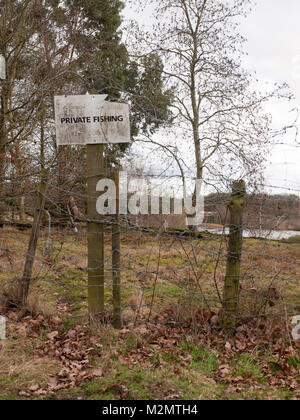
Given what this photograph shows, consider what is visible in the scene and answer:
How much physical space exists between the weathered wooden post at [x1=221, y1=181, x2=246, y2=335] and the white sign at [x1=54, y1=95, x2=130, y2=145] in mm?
1376

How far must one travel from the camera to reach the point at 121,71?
51.0 ft

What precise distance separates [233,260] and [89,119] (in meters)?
2.22

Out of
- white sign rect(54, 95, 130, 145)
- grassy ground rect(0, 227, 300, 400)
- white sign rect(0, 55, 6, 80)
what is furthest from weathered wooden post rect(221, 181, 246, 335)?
white sign rect(0, 55, 6, 80)

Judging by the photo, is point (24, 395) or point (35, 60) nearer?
point (24, 395)

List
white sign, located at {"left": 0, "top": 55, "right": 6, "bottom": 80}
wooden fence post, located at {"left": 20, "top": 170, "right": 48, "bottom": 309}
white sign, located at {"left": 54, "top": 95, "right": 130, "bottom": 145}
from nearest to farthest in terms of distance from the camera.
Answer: white sign, located at {"left": 54, "top": 95, "right": 130, "bottom": 145} < wooden fence post, located at {"left": 20, "top": 170, "right": 48, "bottom": 309} < white sign, located at {"left": 0, "top": 55, "right": 6, "bottom": 80}

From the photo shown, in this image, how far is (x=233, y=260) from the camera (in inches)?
162

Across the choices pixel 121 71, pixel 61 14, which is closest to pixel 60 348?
pixel 61 14

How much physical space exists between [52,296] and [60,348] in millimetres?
1763

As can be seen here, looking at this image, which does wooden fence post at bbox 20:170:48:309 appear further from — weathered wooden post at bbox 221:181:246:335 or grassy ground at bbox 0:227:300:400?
weathered wooden post at bbox 221:181:246:335

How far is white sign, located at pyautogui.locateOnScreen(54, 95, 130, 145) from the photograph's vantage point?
4.07 meters

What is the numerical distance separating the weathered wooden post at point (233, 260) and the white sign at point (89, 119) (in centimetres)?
138

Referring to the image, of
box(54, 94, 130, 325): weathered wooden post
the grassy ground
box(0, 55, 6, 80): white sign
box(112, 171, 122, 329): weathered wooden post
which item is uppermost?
box(0, 55, 6, 80): white sign
